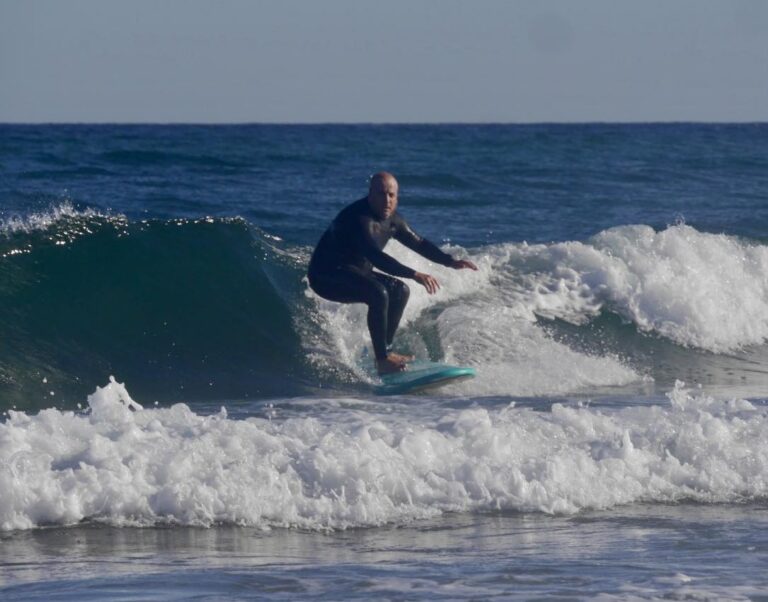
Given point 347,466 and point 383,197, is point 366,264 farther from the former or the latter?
point 347,466

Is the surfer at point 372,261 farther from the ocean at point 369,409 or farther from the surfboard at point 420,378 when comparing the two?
the ocean at point 369,409

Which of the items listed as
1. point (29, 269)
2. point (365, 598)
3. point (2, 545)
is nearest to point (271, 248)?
Answer: point (29, 269)

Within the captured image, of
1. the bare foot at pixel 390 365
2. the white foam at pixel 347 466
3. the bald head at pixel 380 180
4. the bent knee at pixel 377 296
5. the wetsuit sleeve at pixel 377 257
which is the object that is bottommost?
the white foam at pixel 347 466

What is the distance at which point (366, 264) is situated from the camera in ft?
32.5

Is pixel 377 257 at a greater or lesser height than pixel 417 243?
lesser

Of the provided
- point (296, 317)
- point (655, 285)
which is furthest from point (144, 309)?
point (655, 285)

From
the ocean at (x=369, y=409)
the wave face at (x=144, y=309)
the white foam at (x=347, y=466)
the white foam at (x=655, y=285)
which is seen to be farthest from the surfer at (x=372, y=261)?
the white foam at (x=655, y=285)

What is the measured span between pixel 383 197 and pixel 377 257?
1.59 feet

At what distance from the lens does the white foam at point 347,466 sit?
662 centimetres

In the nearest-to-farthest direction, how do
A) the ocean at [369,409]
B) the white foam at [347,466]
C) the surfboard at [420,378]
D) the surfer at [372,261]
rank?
1. the ocean at [369,409]
2. the white foam at [347,466]
3. the surfboard at [420,378]
4. the surfer at [372,261]

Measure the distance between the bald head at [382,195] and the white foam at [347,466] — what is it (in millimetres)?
2261

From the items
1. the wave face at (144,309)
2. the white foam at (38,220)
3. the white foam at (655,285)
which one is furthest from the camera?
the white foam at (655,285)

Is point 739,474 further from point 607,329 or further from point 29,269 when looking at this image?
point 29,269

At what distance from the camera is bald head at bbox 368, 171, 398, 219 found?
A: 9.69 meters
